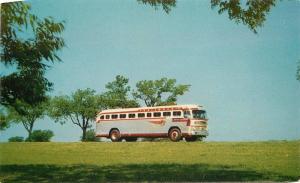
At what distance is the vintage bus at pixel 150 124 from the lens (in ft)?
38.0

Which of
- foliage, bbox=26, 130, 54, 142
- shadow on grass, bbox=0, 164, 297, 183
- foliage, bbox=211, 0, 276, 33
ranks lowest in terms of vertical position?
shadow on grass, bbox=0, 164, 297, 183

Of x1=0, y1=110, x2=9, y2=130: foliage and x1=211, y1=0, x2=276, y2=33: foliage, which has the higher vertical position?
x1=211, y1=0, x2=276, y2=33: foliage

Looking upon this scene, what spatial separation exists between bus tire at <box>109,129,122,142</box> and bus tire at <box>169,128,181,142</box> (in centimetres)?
97

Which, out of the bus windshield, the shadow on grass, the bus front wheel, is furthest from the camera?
the bus front wheel

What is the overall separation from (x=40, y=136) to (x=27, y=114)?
1.56 feet

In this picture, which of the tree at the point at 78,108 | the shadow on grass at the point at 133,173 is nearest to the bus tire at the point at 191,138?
the shadow on grass at the point at 133,173

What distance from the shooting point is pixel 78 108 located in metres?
11.8

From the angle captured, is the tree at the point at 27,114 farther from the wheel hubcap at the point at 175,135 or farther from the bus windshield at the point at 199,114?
the bus windshield at the point at 199,114

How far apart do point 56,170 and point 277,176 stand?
3.85 metres

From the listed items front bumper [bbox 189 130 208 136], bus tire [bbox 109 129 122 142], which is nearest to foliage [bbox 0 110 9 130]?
bus tire [bbox 109 129 122 142]

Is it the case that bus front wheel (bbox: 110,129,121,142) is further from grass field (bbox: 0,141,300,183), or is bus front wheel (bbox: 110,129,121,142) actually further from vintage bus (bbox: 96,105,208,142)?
grass field (bbox: 0,141,300,183)

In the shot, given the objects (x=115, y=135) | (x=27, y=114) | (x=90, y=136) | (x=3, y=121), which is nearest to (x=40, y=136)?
(x=27, y=114)

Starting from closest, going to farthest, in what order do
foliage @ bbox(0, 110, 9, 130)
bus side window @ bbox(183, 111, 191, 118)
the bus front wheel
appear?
1. bus side window @ bbox(183, 111, 191, 118)
2. foliage @ bbox(0, 110, 9, 130)
3. the bus front wheel

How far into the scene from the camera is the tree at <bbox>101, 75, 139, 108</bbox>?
11391mm
